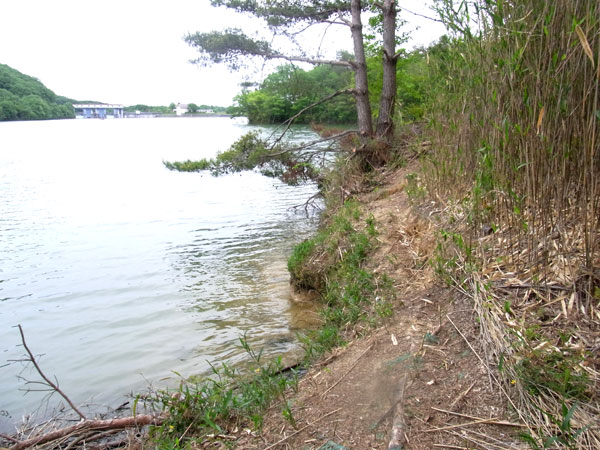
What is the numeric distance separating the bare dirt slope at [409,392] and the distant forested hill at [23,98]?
91.5m

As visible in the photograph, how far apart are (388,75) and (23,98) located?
9333 cm

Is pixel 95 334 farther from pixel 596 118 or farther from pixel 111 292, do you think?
pixel 596 118

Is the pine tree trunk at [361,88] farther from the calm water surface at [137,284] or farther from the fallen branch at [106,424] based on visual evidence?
the fallen branch at [106,424]

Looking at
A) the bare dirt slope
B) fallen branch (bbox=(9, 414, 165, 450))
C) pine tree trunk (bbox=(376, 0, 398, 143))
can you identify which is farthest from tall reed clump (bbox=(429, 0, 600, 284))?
pine tree trunk (bbox=(376, 0, 398, 143))

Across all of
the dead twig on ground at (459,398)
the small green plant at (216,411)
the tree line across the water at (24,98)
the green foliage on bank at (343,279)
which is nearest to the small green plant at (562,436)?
the dead twig on ground at (459,398)

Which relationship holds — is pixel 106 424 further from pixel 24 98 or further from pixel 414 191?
pixel 24 98

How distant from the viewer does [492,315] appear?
2.80 m

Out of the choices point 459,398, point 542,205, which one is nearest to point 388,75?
point 542,205

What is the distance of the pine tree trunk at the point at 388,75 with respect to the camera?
35.8 feet

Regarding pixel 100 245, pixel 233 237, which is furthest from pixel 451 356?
pixel 100 245

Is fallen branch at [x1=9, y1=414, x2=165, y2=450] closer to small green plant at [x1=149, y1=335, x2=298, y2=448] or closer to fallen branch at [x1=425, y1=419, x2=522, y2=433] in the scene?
small green plant at [x1=149, y1=335, x2=298, y2=448]

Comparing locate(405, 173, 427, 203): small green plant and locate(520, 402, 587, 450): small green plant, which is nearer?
locate(520, 402, 587, 450): small green plant

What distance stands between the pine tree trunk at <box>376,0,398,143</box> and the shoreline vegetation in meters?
6.69

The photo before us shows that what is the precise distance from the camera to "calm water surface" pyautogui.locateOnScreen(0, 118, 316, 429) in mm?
5328
